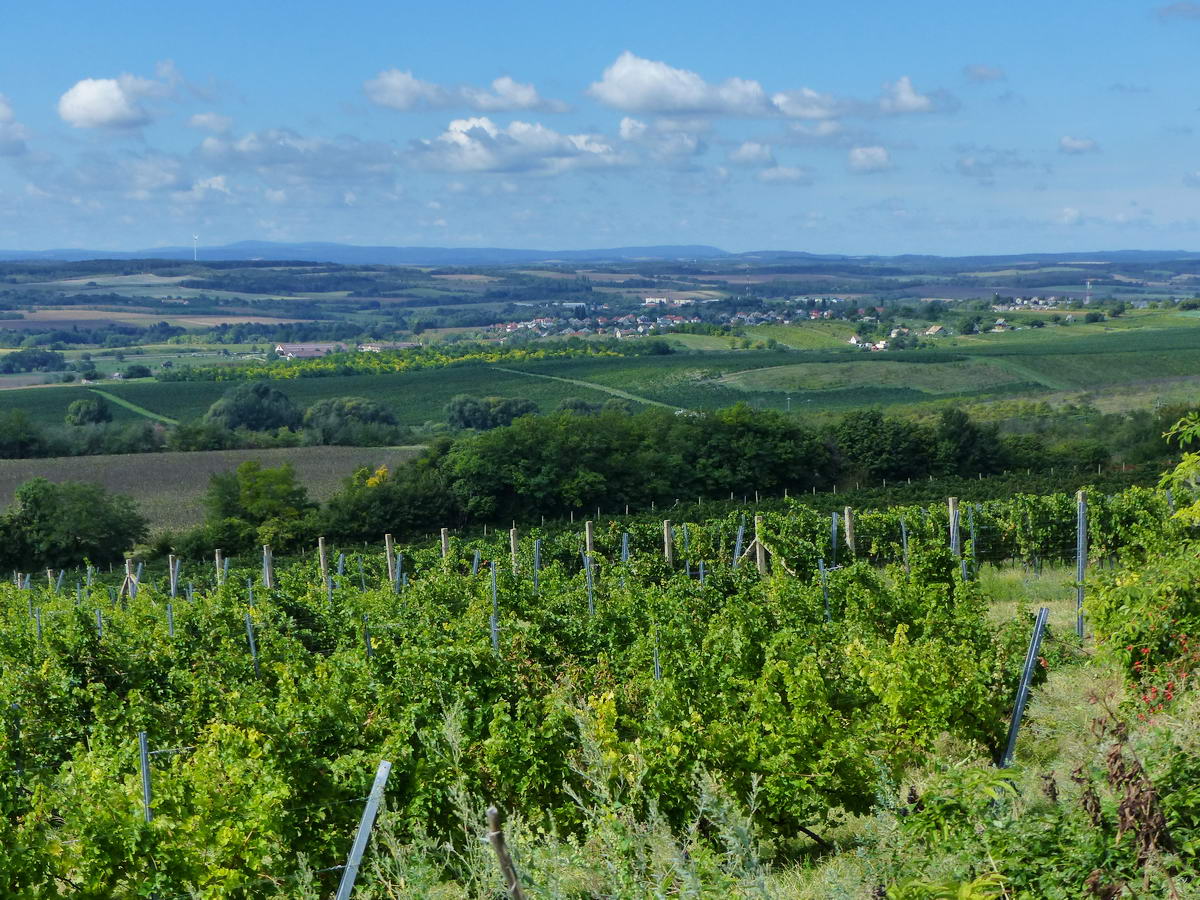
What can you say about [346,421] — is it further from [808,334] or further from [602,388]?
[808,334]

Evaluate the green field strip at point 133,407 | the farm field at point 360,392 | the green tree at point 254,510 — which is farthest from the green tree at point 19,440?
the farm field at point 360,392

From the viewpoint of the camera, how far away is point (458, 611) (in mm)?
16016

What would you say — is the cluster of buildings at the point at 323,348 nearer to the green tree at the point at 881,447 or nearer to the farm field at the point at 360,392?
the farm field at the point at 360,392

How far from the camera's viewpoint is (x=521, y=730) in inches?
363

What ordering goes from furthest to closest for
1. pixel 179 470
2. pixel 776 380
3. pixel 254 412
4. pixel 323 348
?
1. pixel 323 348
2. pixel 776 380
3. pixel 254 412
4. pixel 179 470

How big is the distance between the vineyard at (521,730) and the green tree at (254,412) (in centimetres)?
6735

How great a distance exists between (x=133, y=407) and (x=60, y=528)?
188 feet

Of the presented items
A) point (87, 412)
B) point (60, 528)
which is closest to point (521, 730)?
point (60, 528)

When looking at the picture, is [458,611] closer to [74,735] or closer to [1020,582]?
[74,735]

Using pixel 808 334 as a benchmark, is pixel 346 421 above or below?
below

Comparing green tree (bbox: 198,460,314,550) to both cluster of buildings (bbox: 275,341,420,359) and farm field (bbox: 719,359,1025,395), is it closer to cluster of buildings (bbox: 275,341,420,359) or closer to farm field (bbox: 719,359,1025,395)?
farm field (bbox: 719,359,1025,395)

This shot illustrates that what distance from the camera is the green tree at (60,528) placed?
4125 centimetres

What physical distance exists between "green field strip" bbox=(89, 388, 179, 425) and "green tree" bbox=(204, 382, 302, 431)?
4.50m

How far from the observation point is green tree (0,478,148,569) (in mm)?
41250
